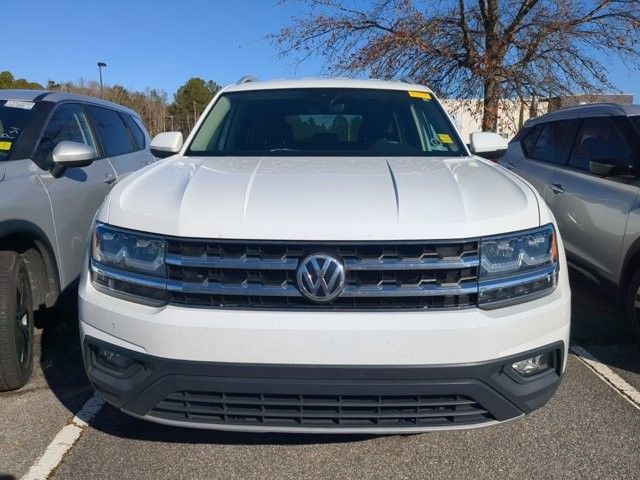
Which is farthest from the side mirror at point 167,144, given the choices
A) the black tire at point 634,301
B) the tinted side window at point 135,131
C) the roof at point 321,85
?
the black tire at point 634,301

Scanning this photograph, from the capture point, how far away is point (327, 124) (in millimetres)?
3957

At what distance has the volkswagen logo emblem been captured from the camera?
2.27 m

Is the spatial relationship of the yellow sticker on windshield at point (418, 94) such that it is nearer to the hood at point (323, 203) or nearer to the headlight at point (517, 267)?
the hood at point (323, 203)

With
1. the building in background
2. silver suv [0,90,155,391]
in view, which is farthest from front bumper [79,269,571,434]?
the building in background

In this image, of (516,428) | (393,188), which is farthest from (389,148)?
(516,428)

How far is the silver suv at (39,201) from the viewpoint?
3338 mm

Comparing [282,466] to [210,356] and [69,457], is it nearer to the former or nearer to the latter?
[210,356]

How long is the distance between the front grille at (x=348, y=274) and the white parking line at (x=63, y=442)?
3.55 feet

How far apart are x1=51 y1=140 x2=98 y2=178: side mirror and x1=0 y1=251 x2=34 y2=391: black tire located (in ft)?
2.30

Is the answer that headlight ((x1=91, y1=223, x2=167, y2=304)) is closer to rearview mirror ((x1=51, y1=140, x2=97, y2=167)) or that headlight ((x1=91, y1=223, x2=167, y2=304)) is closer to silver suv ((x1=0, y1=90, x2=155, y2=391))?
silver suv ((x1=0, y1=90, x2=155, y2=391))

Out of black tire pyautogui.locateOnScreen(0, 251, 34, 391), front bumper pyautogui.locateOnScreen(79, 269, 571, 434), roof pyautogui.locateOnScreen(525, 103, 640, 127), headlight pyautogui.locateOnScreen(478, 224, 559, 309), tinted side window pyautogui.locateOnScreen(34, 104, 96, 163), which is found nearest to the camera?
front bumper pyautogui.locateOnScreen(79, 269, 571, 434)

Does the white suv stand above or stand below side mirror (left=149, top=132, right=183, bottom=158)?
below

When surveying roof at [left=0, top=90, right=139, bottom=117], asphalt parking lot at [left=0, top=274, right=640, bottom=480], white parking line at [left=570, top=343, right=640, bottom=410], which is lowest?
white parking line at [left=570, top=343, right=640, bottom=410]

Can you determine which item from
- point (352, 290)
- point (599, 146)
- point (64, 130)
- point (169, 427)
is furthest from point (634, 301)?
point (64, 130)
